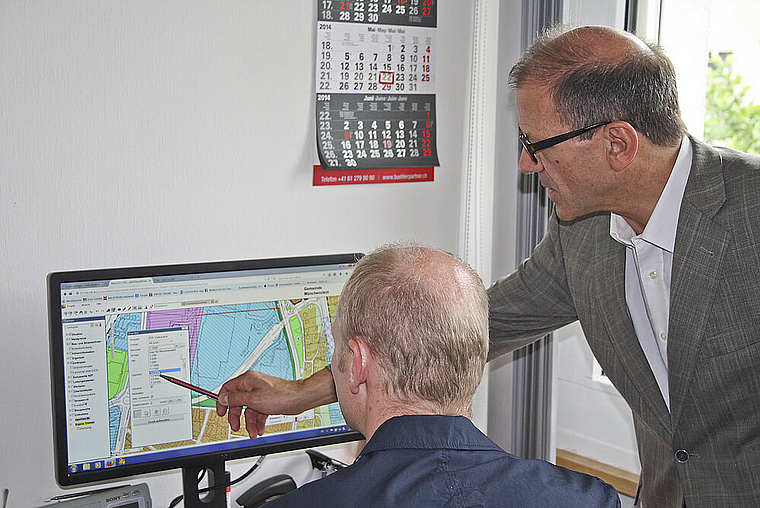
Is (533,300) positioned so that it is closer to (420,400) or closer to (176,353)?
(420,400)

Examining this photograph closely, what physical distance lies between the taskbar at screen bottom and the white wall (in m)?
0.28

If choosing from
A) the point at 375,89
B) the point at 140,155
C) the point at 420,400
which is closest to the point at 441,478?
the point at 420,400

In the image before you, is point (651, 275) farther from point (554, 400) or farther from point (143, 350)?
point (143, 350)

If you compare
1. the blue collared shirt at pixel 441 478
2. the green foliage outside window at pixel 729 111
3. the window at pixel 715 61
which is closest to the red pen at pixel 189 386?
the blue collared shirt at pixel 441 478

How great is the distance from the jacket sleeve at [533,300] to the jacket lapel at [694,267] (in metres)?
0.33

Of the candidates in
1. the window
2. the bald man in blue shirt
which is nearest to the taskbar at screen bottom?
the bald man in blue shirt

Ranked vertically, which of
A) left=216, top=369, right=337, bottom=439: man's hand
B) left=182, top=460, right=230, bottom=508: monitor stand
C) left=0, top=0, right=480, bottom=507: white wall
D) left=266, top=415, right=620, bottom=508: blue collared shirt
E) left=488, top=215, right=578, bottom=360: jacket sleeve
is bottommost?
left=182, top=460, right=230, bottom=508: monitor stand

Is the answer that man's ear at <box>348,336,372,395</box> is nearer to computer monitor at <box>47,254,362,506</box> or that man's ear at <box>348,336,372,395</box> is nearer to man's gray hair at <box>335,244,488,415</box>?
man's gray hair at <box>335,244,488,415</box>

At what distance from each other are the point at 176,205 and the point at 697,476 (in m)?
1.22

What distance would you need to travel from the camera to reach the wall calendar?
1836mm

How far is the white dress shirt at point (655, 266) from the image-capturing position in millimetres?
1363

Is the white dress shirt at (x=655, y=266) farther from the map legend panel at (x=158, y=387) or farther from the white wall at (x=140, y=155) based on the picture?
the map legend panel at (x=158, y=387)

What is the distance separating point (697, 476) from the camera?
135 cm

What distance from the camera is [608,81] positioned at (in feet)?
4.17
